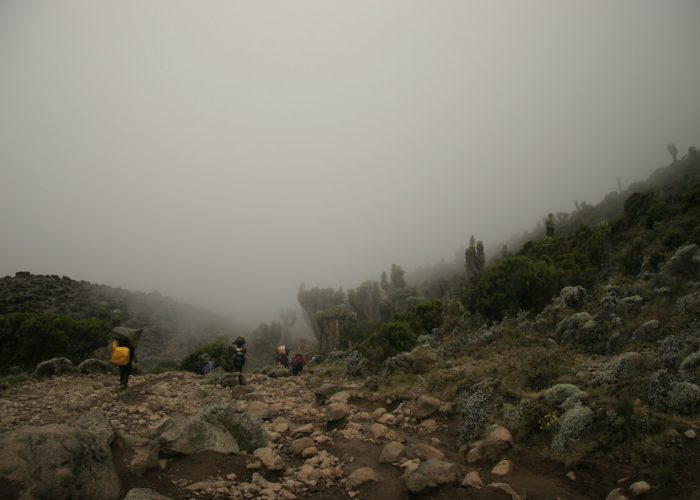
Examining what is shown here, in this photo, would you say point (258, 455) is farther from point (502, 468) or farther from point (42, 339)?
point (42, 339)

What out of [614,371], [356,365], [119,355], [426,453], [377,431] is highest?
[119,355]

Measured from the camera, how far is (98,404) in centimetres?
977

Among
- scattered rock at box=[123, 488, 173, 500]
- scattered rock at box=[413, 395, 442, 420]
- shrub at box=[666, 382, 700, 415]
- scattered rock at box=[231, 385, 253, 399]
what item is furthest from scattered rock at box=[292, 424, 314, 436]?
shrub at box=[666, 382, 700, 415]

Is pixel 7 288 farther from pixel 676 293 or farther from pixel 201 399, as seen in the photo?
pixel 676 293

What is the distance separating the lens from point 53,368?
13.9 m

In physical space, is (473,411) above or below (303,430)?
below

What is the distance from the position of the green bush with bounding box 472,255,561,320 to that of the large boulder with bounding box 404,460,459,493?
14.1 m

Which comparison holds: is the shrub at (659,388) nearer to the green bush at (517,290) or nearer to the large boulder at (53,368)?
the green bush at (517,290)

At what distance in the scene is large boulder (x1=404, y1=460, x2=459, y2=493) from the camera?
16.5 feet

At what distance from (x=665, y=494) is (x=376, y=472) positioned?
12.5ft

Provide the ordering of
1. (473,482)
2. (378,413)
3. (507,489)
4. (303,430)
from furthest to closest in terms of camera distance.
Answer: (378,413) → (303,430) → (473,482) → (507,489)

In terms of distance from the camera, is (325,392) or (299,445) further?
(325,392)

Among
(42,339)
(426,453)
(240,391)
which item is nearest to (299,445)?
(426,453)

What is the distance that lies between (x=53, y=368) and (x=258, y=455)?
12523mm
